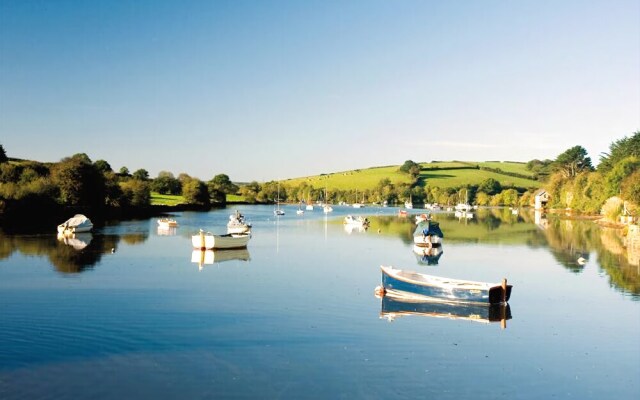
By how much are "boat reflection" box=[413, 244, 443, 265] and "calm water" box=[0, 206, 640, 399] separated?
276 cm

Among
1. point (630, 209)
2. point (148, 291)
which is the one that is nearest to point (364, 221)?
point (630, 209)

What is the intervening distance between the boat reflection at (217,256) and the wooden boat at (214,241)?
1.26 ft

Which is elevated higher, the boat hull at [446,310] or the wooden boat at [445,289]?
the wooden boat at [445,289]

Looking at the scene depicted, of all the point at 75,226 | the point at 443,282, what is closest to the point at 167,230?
the point at 75,226

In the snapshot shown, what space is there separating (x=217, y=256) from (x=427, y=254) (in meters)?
16.0

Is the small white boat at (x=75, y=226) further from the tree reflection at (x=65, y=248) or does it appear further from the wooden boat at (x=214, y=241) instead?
the wooden boat at (x=214, y=241)

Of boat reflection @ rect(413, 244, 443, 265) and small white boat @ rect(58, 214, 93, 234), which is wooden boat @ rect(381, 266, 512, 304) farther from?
small white boat @ rect(58, 214, 93, 234)

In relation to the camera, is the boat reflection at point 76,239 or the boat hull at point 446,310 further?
the boat reflection at point 76,239

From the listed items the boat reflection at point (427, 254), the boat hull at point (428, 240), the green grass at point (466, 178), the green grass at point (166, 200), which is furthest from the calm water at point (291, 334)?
the green grass at point (466, 178)

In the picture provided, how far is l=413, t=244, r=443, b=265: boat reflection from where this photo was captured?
129 ft

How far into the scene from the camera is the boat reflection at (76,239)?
4531 cm

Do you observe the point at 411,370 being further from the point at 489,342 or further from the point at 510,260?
the point at 510,260

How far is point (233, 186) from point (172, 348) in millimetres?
176882

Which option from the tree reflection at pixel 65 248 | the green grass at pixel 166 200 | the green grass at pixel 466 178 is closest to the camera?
the tree reflection at pixel 65 248
